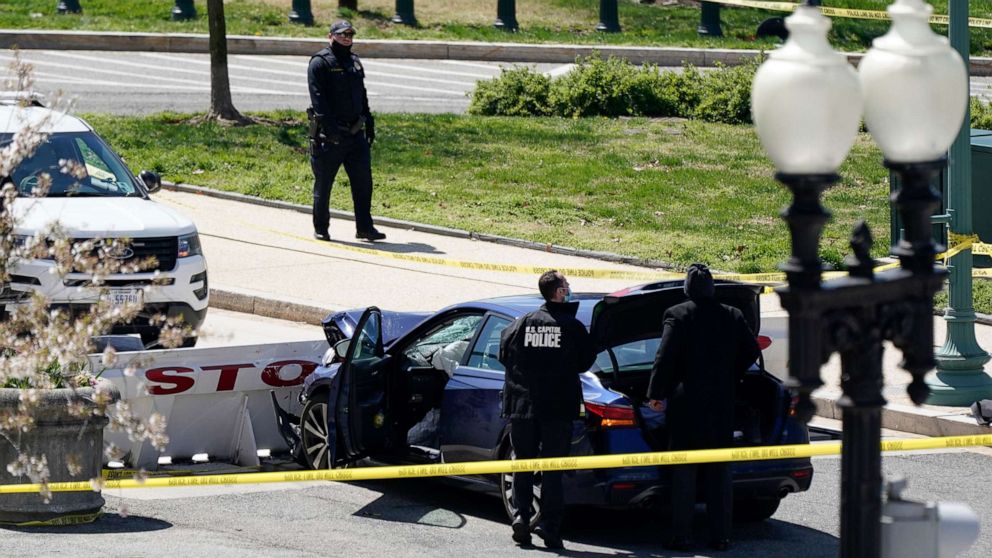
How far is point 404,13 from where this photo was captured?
3606 centimetres

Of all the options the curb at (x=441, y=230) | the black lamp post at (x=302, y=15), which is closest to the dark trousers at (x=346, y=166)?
the curb at (x=441, y=230)

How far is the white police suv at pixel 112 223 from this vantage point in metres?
13.3

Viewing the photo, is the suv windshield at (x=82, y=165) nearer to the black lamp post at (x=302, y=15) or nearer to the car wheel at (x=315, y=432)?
the car wheel at (x=315, y=432)

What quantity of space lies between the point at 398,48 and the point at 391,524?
23810 millimetres

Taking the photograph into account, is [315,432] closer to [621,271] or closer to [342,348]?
[342,348]

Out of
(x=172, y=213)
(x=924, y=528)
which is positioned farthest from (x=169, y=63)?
(x=924, y=528)

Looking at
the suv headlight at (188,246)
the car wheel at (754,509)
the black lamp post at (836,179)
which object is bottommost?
the car wheel at (754,509)

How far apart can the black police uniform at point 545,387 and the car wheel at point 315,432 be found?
2.06m

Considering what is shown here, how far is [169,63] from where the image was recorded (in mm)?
31594

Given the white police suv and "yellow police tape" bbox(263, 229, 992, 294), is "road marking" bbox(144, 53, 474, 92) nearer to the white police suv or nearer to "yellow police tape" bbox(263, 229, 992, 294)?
"yellow police tape" bbox(263, 229, 992, 294)

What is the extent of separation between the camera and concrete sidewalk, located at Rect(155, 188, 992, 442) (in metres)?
16.3

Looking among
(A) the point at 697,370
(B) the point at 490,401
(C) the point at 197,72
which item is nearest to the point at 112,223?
(B) the point at 490,401

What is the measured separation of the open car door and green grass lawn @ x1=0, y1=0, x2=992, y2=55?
74.2 ft

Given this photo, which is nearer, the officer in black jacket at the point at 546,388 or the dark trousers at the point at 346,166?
the officer in black jacket at the point at 546,388
